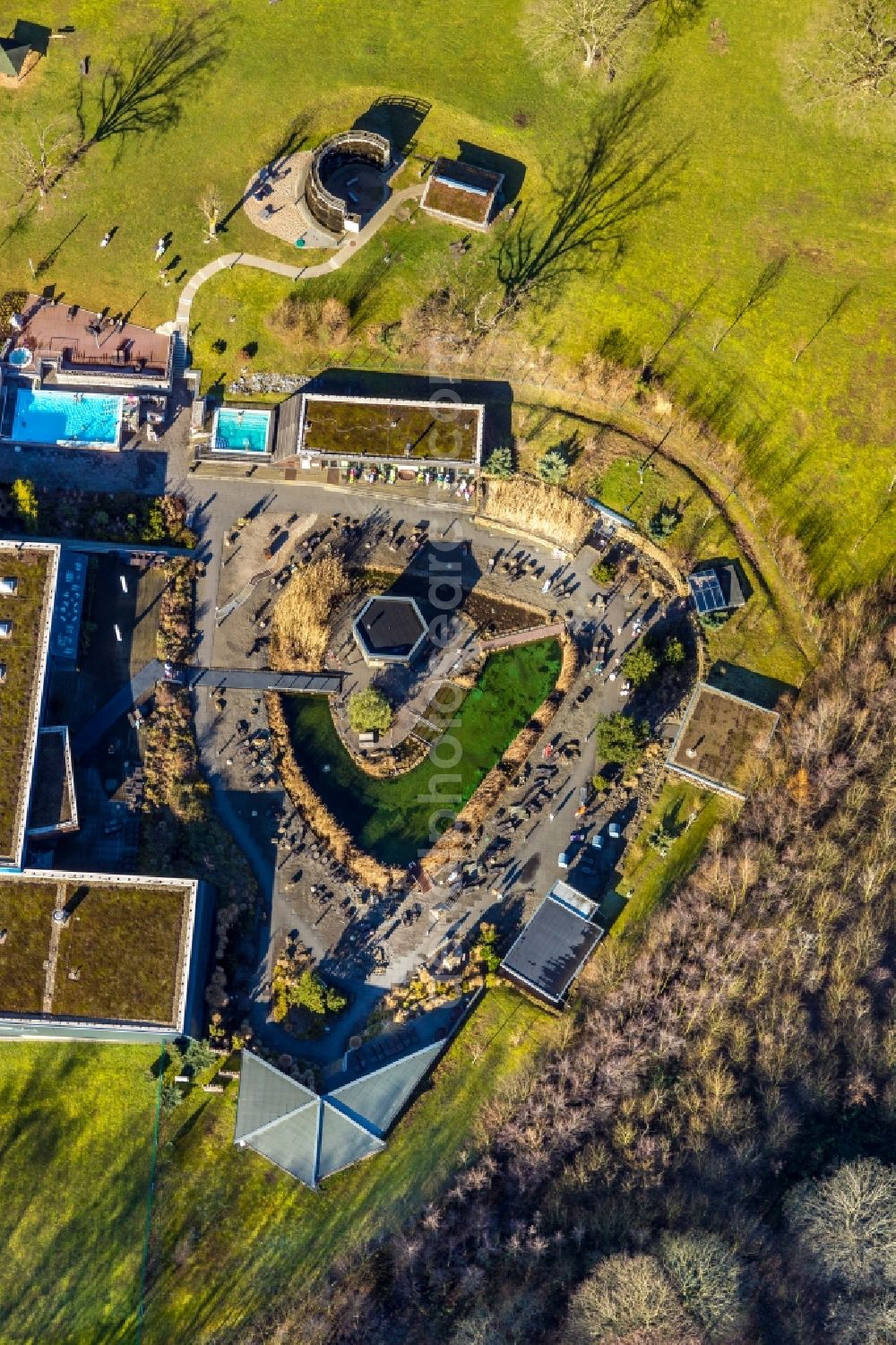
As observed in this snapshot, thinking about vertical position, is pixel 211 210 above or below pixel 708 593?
above

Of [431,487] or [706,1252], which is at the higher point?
[431,487]

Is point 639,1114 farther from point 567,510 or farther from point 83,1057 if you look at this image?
point 567,510

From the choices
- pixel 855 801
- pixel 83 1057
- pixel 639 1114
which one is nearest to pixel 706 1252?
pixel 639 1114

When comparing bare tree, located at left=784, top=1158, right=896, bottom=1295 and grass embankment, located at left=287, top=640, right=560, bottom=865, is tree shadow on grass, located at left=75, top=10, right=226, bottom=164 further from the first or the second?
bare tree, located at left=784, top=1158, right=896, bottom=1295

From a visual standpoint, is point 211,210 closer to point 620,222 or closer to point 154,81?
point 154,81

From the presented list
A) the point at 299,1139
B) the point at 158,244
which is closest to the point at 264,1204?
the point at 299,1139

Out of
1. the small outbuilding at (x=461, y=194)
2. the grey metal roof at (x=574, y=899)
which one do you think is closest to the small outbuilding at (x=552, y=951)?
the grey metal roof at (x=574, y=899)

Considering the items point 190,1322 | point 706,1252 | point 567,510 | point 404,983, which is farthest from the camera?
point 567,510
